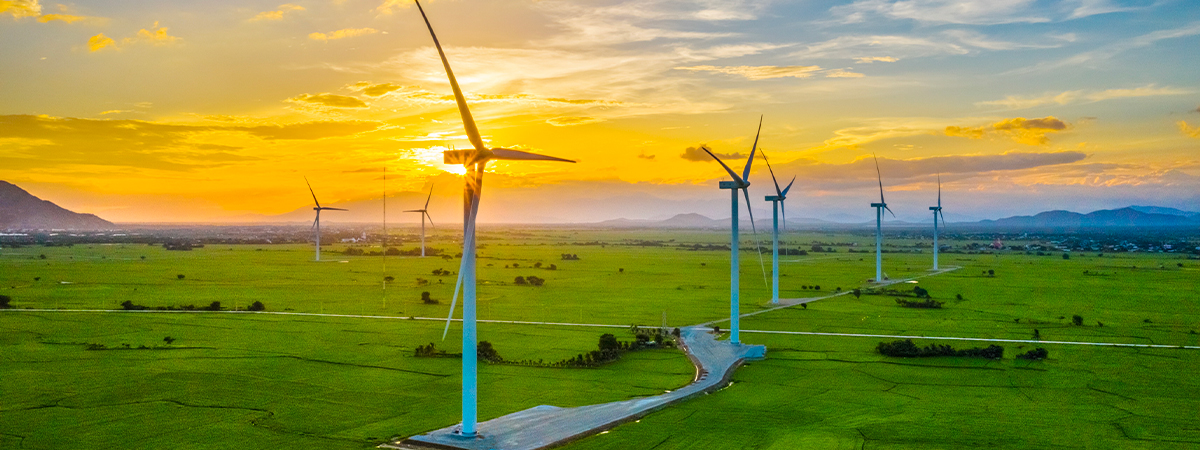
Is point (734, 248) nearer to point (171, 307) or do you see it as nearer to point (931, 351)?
point (931, 351)

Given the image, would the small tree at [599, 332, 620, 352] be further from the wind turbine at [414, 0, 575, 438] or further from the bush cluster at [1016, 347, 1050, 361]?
the bush cluster at [1016, 347, 1050, 361]

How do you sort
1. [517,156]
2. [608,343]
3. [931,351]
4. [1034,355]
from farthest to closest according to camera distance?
1. [608,343]
2. [931,351]
3. [1034,355]
4. [517,156]

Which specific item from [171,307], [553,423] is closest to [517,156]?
[553,423]

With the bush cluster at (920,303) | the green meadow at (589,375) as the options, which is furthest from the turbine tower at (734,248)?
the bush cluster at (920,303)

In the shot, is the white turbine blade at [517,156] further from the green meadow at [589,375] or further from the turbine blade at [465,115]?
the green meadow at [589,375]

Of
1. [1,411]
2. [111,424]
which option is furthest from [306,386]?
[1,411]
